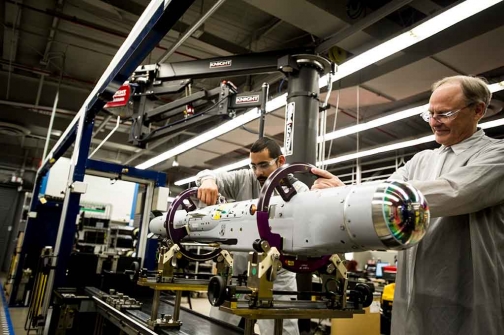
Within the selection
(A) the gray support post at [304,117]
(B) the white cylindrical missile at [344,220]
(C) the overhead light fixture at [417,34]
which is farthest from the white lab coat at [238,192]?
(C) the overhead light fixture at [417,34]

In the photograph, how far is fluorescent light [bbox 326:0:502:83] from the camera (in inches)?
102

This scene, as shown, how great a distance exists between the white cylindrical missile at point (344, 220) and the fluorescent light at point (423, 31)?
2313 millimetres

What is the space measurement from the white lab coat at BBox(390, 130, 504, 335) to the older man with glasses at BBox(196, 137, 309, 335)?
53cm

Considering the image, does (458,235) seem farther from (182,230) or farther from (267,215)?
(182,230)

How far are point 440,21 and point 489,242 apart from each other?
7.51ft

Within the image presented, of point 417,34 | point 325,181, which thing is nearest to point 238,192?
point 325,181

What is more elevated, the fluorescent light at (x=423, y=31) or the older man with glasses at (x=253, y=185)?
the fluorescent light at (x=423, y=31)

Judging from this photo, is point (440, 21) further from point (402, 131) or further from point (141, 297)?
point (402, 131)

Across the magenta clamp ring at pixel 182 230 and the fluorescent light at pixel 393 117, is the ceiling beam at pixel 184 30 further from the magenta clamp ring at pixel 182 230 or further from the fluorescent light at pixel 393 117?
the magenta clamp ring at pixel 182 230

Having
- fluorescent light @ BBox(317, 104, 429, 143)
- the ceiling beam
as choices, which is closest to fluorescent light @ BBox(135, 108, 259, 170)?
the ceiling beam

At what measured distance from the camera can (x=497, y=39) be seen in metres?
3.32

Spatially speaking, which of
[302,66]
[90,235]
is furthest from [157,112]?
[90,235]

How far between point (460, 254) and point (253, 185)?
4.55 feet

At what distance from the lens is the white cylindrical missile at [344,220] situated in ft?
3.11
